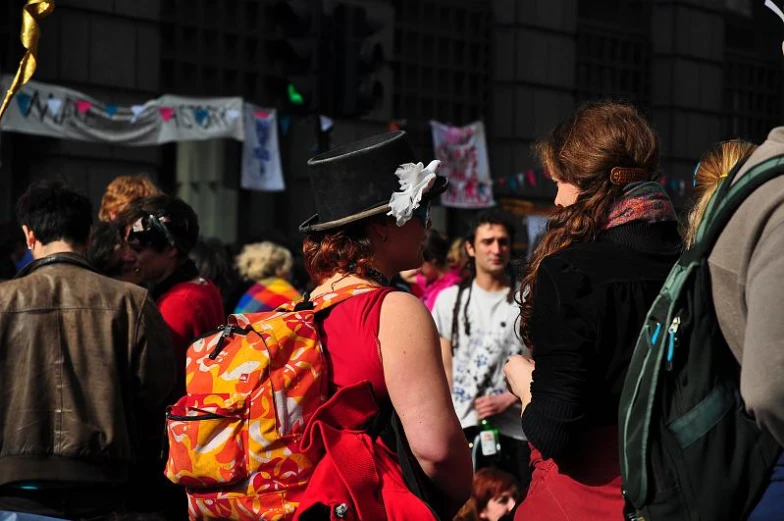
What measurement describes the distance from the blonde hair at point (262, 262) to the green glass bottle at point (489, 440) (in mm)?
2033

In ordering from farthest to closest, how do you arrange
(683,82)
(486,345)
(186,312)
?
1. (683,82)
2. (486,345)
3. (186,312)

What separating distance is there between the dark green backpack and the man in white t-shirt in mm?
4442

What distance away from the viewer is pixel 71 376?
465 centimetres

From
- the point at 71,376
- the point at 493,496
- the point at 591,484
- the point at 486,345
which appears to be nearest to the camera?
the point at 591,484

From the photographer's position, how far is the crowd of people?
10.1ft

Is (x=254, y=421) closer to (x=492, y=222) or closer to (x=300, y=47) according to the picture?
(x=492, y=222)

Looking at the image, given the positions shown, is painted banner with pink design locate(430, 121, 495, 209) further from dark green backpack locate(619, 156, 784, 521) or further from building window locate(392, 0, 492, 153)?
dark green backpack locate(619, 156, 784, 521)

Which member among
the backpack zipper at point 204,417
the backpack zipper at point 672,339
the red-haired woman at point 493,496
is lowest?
the red-haired woman at point 493,496

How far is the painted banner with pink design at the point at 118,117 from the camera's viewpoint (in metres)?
12.0

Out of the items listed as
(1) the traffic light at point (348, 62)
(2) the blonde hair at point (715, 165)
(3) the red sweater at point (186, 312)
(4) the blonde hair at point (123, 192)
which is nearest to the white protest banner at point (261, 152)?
(1) the traffic light at point (348, 62)

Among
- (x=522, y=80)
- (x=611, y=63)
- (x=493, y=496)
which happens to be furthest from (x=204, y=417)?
(x=611, y=63)

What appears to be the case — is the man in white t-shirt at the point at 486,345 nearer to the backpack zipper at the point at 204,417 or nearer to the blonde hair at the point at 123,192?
the blonde hair at the point at 123,192

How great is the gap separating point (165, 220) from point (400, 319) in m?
2.54

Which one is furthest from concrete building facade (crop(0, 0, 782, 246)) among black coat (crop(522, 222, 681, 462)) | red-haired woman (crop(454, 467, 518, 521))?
black coat (crop(522, 222, 681, 462))
